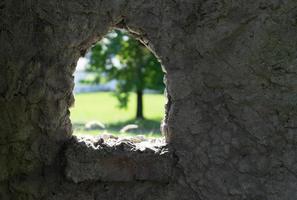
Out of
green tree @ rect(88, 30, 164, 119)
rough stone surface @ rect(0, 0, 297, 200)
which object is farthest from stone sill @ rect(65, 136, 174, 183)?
green tree @ rect(88, 30, 164, 119)

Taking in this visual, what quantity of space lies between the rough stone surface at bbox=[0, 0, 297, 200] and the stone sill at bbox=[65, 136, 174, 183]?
0.09 ft

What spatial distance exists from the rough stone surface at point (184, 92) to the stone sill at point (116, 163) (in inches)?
1.1

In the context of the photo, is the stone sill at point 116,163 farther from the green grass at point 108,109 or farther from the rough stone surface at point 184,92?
the green grass at point 108,109

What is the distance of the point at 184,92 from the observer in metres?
3.46

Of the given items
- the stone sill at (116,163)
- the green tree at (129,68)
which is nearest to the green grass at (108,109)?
the green tree at (129,68)

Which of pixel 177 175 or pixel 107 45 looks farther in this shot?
pixel 107 45

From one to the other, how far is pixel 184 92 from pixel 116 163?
60cm

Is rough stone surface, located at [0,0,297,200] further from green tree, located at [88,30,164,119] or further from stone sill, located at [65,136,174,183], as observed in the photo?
green tree, located at [88,30,164,119]

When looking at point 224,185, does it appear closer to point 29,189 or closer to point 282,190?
point 282,190

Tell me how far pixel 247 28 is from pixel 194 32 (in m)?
0.32

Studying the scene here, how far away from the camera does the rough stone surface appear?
3371 mm

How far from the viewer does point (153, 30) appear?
3.43 metres

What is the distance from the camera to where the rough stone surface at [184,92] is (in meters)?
3.37

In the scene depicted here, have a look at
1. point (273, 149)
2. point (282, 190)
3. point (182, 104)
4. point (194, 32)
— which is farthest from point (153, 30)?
point (282, 190)
